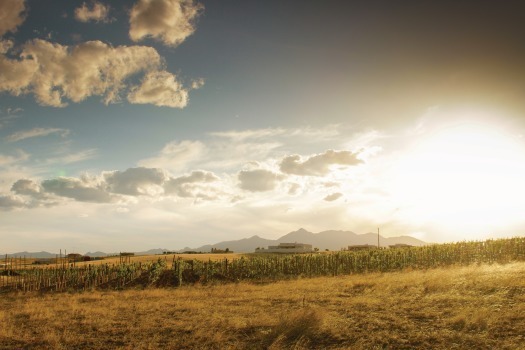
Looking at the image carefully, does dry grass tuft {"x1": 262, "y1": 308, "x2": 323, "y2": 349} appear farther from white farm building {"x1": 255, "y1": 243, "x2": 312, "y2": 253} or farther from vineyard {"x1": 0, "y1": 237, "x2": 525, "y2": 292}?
white farm building {"x1": 255, "y1": 243, "x2": 312, "y2": 253}

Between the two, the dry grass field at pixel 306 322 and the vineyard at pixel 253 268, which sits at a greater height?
the dry grass field at pixel 306 322

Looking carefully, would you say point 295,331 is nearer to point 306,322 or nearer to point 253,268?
point 306,322

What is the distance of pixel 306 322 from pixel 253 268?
32885mm

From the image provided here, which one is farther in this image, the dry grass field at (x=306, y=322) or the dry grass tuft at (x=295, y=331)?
the dry grass tuft at (x=295, y=331)

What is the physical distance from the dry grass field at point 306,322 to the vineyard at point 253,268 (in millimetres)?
17354

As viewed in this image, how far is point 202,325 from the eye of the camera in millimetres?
16109

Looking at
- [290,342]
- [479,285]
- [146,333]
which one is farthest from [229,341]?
[479,285]

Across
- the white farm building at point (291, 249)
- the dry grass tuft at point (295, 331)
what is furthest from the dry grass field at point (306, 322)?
the white farm building at point (291, 249)

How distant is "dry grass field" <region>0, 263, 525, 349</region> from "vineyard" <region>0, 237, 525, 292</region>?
17.4 metres

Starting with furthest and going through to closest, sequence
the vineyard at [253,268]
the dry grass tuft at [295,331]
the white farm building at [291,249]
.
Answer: the white farm building at [291,249] < the vineyard at [253,268] < the dry grass tuft at [295,331]

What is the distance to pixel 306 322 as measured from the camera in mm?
14453

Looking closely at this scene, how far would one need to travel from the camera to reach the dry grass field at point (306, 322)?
1290 centimetres

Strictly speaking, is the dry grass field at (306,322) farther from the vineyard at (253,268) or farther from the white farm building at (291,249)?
the white farm building at (291,249)

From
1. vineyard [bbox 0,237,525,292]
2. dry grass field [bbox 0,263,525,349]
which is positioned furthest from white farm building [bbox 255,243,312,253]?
dry grass field [bbox 0,263,525,349]
